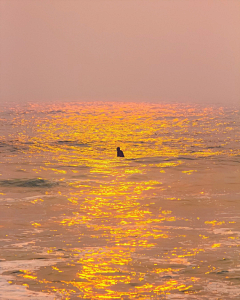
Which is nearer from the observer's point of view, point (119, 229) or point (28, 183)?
point (119, 229)

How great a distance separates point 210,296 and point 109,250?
10.00ft

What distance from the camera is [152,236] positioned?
12141 millimetres

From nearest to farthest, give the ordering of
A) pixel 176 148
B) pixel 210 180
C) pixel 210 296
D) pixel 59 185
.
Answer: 1. pixel 210 296
2. pixel 59 185
3. pixel 210 180
4. pixel 176 148

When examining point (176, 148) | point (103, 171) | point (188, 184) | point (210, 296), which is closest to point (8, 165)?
point (103, 171)

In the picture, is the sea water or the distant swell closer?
the sea water

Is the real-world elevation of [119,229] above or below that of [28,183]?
below

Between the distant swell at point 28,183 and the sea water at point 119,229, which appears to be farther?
the distant swell at point 28,183

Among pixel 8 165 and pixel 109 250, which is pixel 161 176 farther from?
pixel 109 250

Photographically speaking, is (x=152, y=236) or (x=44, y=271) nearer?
(x=44, y=271)

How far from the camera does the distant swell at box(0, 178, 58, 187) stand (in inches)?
780

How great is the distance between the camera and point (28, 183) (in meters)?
20.2

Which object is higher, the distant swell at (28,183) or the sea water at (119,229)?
the distant swell at (28,183)

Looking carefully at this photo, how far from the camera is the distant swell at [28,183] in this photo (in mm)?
19812

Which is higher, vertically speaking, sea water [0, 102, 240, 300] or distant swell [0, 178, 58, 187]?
distant swell [0, 178, 58, 187]
